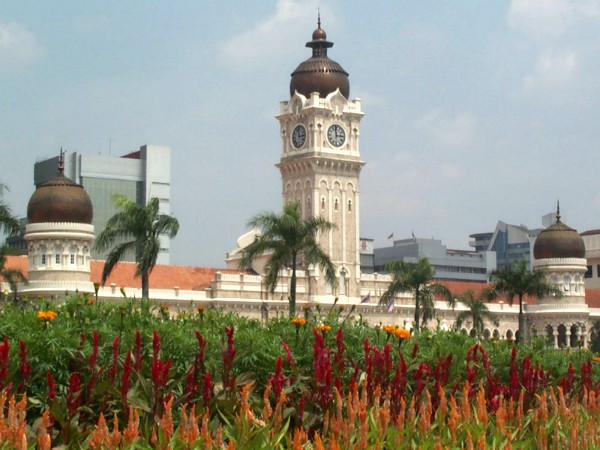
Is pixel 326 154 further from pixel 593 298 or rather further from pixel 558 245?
pixel 593 298

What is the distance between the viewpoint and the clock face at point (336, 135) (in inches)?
3718

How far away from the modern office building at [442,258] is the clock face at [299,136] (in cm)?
8609

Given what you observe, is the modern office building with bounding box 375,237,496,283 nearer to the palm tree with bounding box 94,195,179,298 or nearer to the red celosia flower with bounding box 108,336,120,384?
the palm tree with bounding box 94,195,179,298

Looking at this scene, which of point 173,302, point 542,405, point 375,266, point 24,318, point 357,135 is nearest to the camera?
point 542,405

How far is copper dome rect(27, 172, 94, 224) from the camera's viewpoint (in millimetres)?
76688

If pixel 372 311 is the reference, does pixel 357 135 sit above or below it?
above

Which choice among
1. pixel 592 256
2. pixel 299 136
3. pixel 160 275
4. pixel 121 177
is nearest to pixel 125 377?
pixel 160 275

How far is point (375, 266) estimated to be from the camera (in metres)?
187

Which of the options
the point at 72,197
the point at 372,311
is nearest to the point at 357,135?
the point at 372,311

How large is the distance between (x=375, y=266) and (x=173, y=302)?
347ft

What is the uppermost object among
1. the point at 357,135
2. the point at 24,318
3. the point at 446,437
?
the point at 357,135

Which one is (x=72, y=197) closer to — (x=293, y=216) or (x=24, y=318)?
(x=293, y=216)

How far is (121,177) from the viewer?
171 meters

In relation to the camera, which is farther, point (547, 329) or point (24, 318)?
point (547, 329)
